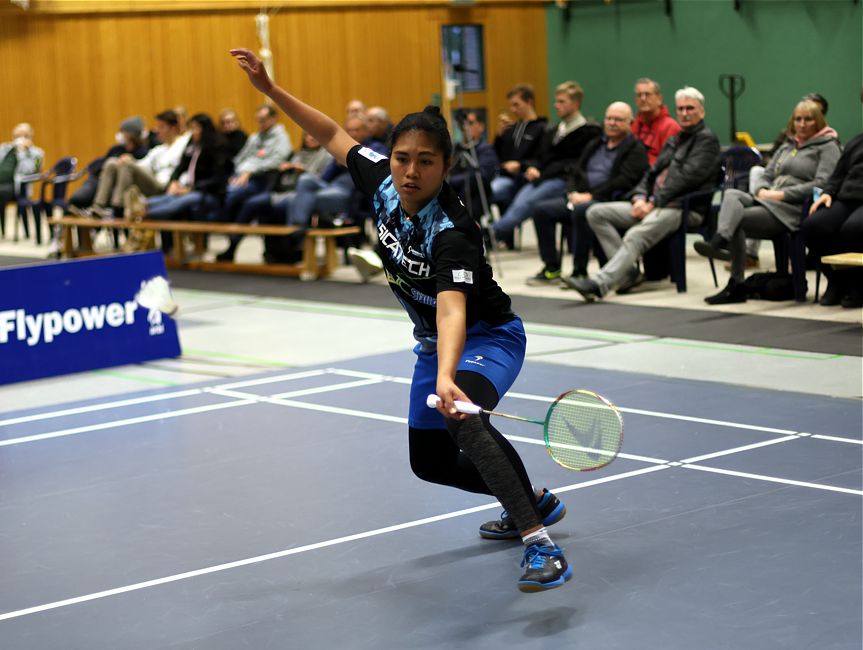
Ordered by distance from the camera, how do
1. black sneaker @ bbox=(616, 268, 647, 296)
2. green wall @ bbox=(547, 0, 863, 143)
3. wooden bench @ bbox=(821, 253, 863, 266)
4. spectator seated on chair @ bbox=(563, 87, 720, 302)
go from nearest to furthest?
wooden bench @ bbox=(821, 253, 863, 266)
spectator seated on chair @ bbox=(563, 87, 720, 302)
black sneaker @ bbox=(616, 268, 647, 296)
green wall @ bbox=(547, 0, 863, 143)

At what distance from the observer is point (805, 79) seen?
20594 millimetres

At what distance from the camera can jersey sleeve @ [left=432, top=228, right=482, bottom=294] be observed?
12.4ft

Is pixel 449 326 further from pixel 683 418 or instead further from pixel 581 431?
pixel 683 418

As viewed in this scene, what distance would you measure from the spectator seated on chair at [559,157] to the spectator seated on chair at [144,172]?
15.5ft

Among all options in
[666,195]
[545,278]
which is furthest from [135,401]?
[545,278]

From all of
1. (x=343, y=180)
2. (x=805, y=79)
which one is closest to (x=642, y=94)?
(x=343, y=180)

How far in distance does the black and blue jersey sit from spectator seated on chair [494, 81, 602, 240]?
25.2 ft

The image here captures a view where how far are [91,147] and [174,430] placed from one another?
16995 mm

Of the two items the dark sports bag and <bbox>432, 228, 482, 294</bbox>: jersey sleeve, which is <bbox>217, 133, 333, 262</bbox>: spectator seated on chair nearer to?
the dark sports bag

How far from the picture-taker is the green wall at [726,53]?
65.4 feet

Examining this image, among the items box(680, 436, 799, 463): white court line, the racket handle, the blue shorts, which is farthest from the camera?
box(680, 436, 799, 463): white court line

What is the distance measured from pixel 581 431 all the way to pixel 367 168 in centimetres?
116

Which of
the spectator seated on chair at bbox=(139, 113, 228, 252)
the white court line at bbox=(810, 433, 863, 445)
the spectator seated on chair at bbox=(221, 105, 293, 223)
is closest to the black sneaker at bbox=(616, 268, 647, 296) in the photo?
the white court line at bbox=(810, 433, 863, 445)

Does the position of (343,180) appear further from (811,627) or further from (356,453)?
(811,627)
